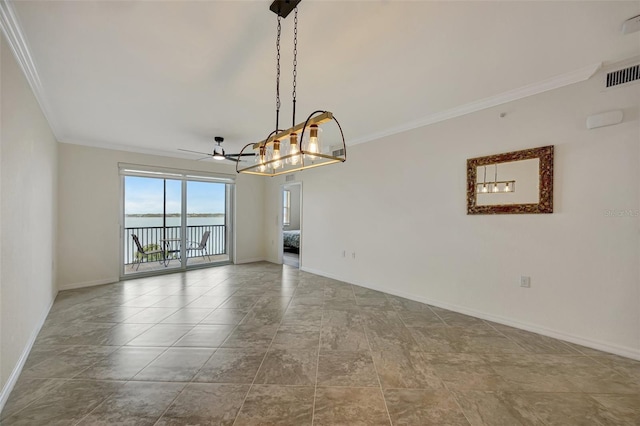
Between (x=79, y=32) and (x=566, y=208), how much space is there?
4.67 metres

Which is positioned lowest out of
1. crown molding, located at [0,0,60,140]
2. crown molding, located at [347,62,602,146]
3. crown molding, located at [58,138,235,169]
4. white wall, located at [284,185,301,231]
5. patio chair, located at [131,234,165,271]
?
patio chair, located at [131,234,165,271]

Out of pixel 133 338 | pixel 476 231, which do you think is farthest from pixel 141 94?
pixel 476 231

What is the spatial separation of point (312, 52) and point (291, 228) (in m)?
8.12

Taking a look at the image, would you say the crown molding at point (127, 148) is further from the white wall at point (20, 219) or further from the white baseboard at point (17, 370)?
the white baseboard at point (17, 370)

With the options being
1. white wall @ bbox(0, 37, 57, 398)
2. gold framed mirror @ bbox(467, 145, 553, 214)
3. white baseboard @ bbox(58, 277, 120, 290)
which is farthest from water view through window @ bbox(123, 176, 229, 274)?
gold framed mirror @ bbox(467, 145, 553, 214)

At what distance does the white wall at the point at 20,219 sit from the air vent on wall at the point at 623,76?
5.01 meters

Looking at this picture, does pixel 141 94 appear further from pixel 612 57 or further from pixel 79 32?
pixel 612 57

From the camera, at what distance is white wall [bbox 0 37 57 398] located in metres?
1.86

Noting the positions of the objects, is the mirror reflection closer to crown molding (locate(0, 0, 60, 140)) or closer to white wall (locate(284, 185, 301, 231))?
crown molding (locate(0, 0, 60, 140))

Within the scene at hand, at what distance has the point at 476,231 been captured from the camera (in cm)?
330

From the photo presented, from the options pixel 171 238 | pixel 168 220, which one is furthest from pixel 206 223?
pixel 168 220

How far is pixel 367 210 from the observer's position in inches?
180

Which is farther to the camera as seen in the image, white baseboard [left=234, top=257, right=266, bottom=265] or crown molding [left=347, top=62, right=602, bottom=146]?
white baseboard [left=234, top=257, right=266, bottom=265]

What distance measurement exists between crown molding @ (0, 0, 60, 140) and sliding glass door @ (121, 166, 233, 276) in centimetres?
271
